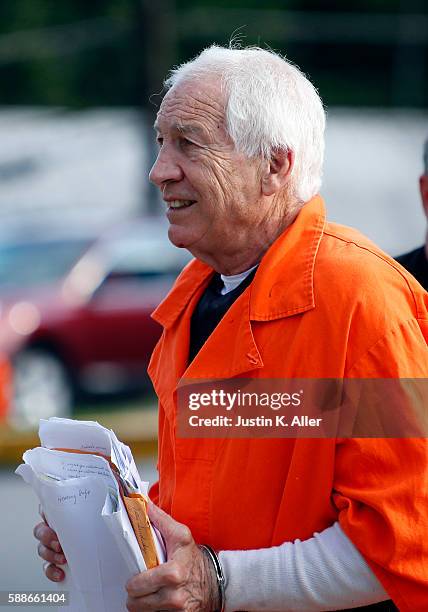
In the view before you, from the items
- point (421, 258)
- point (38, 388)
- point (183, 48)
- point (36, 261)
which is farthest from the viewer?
point (183, 48)

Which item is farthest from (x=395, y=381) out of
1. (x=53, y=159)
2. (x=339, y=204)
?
(x=53, y=159)

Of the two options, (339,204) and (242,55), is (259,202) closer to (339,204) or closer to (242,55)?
(242,55)

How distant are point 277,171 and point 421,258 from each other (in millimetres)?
973

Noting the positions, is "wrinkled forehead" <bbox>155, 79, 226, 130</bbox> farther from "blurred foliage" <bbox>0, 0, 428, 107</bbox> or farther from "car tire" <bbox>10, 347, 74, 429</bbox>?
"blurred foliage" <bbox>0, 0, 428, 107</bbox>

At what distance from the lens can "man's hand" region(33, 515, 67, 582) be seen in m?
2.42

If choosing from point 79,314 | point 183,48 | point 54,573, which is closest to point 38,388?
point 79,314

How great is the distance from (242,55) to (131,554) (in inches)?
41.9

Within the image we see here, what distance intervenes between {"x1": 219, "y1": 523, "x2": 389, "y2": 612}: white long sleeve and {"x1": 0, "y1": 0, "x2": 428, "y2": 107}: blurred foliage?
91.5ft

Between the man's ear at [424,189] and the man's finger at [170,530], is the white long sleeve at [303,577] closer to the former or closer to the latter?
the man's finger at [170,530]

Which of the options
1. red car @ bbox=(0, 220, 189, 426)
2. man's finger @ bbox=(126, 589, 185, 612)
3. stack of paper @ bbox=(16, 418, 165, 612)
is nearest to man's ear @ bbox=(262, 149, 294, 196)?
stack of paper @ bbox=(16, 418, 165, 612)

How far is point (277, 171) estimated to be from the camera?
2.36m

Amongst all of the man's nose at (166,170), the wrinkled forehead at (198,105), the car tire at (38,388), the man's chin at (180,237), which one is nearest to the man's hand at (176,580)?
the man's chin at (180,237)

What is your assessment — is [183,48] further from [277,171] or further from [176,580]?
Answer: [176,580]

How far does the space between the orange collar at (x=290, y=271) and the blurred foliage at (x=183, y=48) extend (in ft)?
90.4
